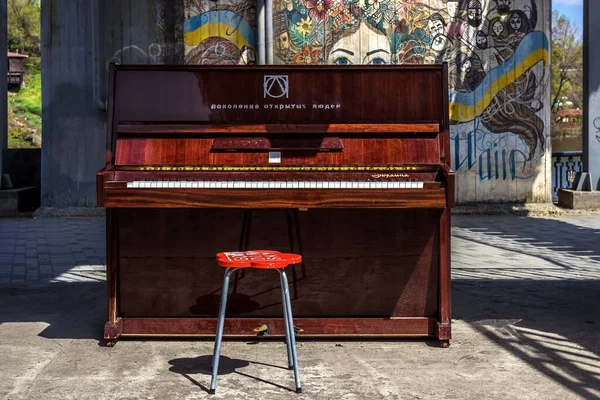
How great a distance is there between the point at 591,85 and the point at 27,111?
38.0m

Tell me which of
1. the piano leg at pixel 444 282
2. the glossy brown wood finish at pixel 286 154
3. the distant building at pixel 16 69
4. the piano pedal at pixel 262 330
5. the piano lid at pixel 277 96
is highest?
the distant building at pixel 16 69

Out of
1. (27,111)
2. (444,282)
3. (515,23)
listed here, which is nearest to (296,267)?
(444,282)

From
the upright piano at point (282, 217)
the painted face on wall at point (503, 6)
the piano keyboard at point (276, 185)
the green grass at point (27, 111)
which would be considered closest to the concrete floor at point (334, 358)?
the upright piano at point (282, 217)

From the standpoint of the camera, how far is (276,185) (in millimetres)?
5082

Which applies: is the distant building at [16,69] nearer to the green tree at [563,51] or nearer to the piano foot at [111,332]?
the green tree at [563,51]

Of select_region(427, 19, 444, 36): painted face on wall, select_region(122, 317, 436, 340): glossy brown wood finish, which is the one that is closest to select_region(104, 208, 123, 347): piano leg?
select_region(122, 317, 436, 340): glossy brown wood finish

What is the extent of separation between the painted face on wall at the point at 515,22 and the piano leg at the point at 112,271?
34.8 feet

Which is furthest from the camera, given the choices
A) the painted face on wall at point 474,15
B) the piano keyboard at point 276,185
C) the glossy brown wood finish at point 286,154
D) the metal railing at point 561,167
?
the metal railing at point 561,167

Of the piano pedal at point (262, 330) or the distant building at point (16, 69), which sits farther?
the distant building at point (16, 69)

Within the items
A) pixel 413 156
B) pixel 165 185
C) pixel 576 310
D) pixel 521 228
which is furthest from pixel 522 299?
pixel 521 228

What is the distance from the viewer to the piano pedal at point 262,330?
557 cm

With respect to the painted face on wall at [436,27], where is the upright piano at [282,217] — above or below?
below

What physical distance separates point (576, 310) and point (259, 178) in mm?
2872

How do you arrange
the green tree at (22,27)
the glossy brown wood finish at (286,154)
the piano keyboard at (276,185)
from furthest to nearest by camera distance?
the green tree at (22,27) → the glossy brown wood finish at (286,154) → the piano keyboard at (276,185)
